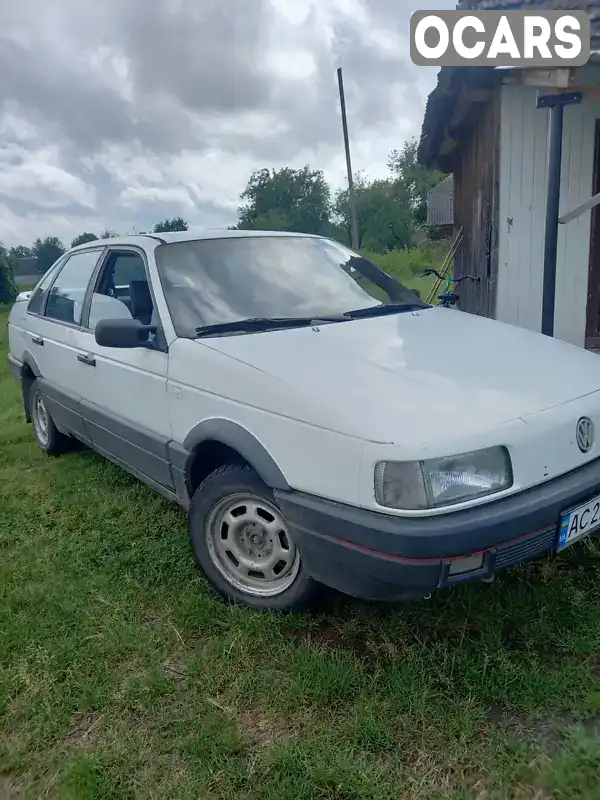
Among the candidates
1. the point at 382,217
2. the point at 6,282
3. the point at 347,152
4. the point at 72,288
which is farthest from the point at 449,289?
the point at 382,217

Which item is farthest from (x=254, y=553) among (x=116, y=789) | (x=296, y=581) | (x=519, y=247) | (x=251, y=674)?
(x=519, y=247)

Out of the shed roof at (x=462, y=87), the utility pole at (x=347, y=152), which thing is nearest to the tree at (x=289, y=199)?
the utility pole at (x=347, y=152)

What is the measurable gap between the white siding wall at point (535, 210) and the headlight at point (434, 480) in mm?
4619

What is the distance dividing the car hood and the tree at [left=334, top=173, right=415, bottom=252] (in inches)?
1534

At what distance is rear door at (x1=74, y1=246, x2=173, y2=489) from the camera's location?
10.1ft

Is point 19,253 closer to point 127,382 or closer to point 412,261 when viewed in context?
point 412,261

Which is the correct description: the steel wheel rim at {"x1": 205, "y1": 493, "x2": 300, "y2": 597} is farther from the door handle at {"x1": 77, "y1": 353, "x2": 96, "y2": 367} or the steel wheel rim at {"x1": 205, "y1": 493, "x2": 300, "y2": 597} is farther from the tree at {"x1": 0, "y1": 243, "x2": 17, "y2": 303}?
the tree at {"x1": 0, "y1": 243, "x2": 17, "y2": 303}

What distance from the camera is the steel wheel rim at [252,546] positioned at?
2.53 meters

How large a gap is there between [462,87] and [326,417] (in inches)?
200

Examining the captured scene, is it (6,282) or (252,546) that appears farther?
(6,282)

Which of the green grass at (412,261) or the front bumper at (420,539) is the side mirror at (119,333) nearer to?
the front bumper at (420,539)

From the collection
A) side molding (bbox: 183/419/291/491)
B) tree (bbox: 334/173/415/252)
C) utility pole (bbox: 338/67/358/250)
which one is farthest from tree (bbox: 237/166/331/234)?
side molding (bbox: 183/419/291/491)

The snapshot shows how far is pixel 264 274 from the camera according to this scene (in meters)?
3.29

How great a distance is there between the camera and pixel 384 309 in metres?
3.38
